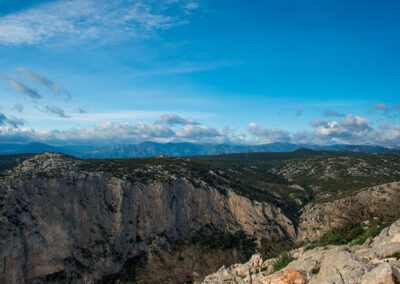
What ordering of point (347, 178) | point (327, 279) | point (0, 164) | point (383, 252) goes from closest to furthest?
point (327, 279) < point (383, 252) < point (347, 178) < point (0, 164)

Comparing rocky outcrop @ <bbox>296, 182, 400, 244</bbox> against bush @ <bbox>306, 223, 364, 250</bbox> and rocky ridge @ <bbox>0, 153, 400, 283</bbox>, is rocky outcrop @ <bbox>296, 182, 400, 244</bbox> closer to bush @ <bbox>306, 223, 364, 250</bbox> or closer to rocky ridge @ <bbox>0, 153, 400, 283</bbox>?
rocky ridge @ <bbox>0, 153, 400, 283</bbox>

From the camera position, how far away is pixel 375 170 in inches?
4151

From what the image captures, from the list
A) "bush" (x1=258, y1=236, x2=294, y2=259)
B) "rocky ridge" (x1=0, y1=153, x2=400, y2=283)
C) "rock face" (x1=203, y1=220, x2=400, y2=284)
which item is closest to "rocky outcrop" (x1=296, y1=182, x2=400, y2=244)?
"rocky ridge" (x1=0, y1=153, x2=400, y2=283)

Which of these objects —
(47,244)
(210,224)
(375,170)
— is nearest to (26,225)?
(47,244)

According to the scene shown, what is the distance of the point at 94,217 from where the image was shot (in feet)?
182

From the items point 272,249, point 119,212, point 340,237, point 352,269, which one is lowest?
point 272,249

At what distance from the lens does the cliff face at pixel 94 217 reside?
153ft

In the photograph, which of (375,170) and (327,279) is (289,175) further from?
(327,279)

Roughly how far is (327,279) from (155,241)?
160 ft

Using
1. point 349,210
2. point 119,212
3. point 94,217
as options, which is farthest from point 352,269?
point 94,217

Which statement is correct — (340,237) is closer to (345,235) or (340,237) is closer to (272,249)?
(345,235)

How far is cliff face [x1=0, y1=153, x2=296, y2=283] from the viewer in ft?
153

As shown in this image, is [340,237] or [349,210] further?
[349,210]

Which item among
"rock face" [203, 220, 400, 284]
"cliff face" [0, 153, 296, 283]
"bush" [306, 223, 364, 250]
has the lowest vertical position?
"cliff face" [0, 153, 296, 283]
